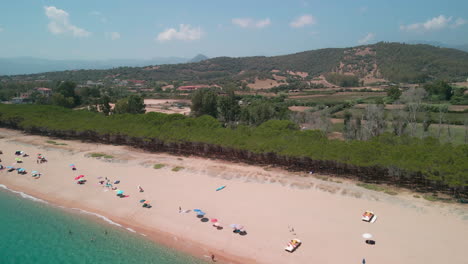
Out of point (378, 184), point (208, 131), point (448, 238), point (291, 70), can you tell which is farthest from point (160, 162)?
point (291, 70)

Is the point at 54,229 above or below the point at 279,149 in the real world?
below

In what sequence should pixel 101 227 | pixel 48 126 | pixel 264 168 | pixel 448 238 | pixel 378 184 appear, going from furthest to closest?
pixel 48 126 < pixel 264 168 < pixel 378 184 < pixel 101 227 < pixel 448 238

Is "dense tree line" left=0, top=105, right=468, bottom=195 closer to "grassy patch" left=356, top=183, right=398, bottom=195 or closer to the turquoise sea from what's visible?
"grassy patch" left=356, top=183, right=398, bottom=195

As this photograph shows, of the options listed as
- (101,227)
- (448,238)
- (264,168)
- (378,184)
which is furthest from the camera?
(264,168)

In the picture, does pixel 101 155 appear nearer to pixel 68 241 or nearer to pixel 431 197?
pixel 68 241

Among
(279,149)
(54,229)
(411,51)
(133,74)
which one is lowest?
(54,229)

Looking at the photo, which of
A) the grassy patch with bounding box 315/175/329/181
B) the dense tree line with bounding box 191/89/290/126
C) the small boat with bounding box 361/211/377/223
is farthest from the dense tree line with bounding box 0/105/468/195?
the dense tree line with bounding box 191/89/290/126

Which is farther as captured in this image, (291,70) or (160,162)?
(291,70)

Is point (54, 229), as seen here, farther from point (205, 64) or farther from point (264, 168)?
point (205, 64)

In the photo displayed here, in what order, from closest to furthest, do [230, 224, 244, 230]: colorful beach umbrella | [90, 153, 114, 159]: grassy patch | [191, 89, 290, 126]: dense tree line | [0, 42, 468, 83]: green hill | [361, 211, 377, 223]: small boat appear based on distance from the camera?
[230, 224, 244, 230]: colorful beach umbrella < [361, 211, 377, 223]: small boat < [90, 153, 114, 159]: grassy patch < [191, 89, 290, 126]: dense tree line < [0, 42, 468, 83]: green hill
